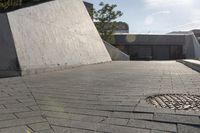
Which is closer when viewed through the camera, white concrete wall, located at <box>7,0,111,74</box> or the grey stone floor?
the grey stone floor

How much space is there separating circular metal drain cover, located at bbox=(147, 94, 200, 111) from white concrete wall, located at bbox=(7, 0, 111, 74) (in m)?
6.07

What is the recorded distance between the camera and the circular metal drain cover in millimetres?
4630

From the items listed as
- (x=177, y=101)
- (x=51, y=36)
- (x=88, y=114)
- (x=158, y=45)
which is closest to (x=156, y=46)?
(x=158, y=45)

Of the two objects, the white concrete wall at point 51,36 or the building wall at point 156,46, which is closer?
the white concrete wall at point 51,36

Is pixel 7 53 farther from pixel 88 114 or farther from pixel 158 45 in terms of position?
pixel 158 45

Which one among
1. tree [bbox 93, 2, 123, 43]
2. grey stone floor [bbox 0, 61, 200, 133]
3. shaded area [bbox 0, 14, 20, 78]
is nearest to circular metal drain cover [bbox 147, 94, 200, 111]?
grey stone floor [bbox 0, 61, 200, 133]

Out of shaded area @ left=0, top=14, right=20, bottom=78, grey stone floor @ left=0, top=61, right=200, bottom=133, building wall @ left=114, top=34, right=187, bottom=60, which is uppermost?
shaded area @ left=0, top=14, right=20, bottom=78

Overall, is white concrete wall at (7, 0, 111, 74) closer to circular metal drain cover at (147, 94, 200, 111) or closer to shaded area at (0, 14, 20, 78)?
shaded area at (0, 14, 20, 78)

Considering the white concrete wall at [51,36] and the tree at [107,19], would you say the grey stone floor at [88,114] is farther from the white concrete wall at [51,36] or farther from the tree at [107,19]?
the tree at [107,19]

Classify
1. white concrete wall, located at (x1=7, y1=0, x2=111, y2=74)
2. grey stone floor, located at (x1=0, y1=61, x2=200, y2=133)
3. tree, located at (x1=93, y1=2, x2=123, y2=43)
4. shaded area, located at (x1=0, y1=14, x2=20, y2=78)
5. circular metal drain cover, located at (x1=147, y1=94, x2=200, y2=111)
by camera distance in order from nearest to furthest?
grey stone floor, located at (x1=0, y1=61, x2=200, y2=133) < circular metal drain cover, located at (x1=147, y1=94, x2=200, y2=111) < shaded area, located at (x1=0, y1=14, x2=20, y2=78) < white concrete wall, located at (x1=7, y1=0, x2=111, y2=74) < tree, located at (x1=93, y1=2, x2=123, y2=43)

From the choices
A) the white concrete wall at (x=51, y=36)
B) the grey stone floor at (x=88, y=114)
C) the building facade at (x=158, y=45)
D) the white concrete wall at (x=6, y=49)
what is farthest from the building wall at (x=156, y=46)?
the grey stone floor at (x=88, y=114)

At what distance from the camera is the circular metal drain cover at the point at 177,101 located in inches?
182

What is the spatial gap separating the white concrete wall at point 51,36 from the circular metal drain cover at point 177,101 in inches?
239

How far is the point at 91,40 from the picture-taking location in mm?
19000
